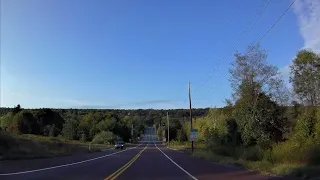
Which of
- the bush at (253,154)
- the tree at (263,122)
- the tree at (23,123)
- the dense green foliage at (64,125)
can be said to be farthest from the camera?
the dense green foliage at (64,125)

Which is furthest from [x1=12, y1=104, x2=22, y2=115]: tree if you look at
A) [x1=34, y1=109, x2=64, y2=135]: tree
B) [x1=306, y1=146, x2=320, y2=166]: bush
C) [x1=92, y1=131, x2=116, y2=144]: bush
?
[x1=306, y1=146, x2=320, y2=166]: bush

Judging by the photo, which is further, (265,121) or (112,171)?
(265,121)

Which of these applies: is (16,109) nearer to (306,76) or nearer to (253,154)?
(306,76)

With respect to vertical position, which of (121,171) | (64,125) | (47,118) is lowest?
(121,171)

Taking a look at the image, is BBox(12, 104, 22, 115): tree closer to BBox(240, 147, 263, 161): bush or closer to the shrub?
BBox(240, 147, 263, 161): bush

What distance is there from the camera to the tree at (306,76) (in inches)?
2510

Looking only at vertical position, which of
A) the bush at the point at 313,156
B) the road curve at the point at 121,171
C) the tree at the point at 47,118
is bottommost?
the road curve at the point at 121,171

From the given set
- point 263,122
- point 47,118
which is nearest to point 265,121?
point 263,122

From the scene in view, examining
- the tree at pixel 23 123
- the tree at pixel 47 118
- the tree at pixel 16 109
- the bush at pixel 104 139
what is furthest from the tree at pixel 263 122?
the tree at pixel 47 118

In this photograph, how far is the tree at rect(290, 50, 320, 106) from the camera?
209 ft

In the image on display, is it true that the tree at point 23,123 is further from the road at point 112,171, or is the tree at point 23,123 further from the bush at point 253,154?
the bush at point 253,154

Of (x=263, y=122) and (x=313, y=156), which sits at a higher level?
(x=263, y=122)

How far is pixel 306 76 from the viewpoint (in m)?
66.9

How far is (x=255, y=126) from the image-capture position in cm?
4375
